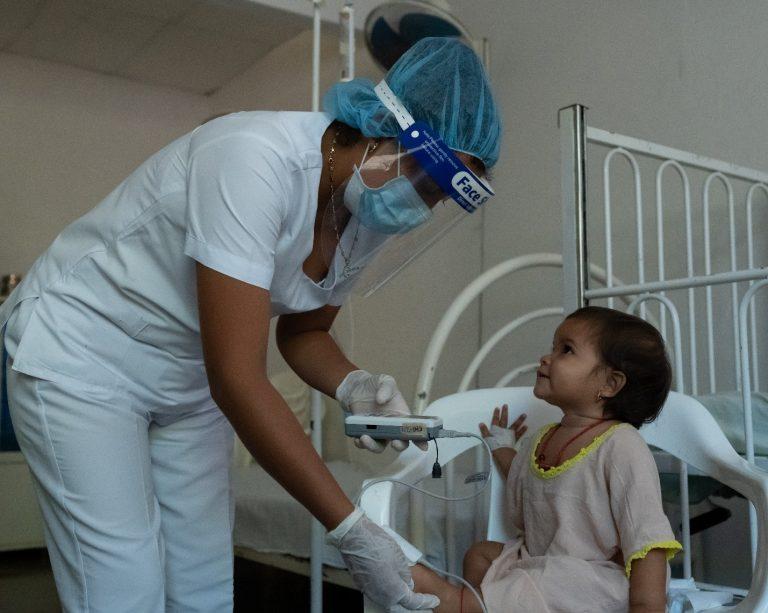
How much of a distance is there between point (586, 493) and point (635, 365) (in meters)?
0.23

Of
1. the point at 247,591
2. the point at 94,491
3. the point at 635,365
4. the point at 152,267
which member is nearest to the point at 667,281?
the point at 635,365

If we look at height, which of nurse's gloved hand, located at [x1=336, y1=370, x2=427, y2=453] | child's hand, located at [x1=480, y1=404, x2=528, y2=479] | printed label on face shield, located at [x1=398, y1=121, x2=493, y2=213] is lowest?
child's hand, located at [x1=480, y1=404, x2=528, y2=479]

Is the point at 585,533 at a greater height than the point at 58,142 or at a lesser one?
lesser

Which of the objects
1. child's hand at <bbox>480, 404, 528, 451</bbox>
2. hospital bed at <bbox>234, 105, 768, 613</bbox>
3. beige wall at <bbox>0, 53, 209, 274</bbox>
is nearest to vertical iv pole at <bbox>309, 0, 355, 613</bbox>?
hospital bed at <bbox>234, 105, 768, 613</bbox>

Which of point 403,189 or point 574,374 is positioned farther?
point 574,374

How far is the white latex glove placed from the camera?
1128 millimetres

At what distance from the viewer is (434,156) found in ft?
4.00

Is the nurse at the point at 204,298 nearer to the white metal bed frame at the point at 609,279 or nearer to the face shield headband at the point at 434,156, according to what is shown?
the face shield headband at the point at 434,156

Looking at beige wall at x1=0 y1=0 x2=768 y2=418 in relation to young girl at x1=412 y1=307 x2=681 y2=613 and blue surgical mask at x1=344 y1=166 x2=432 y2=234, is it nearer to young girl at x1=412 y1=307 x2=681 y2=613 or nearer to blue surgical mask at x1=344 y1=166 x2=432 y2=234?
young girl at x1=412 y1=307 x2=681 y2=613

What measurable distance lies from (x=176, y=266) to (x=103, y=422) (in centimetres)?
24

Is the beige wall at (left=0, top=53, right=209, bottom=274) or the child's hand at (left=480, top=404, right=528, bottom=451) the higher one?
the beige wall at (left=0, top=53, right=209, bottom=274)

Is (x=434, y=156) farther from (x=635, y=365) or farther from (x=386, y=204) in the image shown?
(x=635, y=365)

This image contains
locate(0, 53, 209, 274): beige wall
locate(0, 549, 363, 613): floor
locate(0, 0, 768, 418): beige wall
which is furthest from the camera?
locate(0, 53, 209, 274): beige wall

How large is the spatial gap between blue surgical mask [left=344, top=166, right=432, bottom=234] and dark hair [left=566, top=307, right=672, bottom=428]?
1.39 feet
